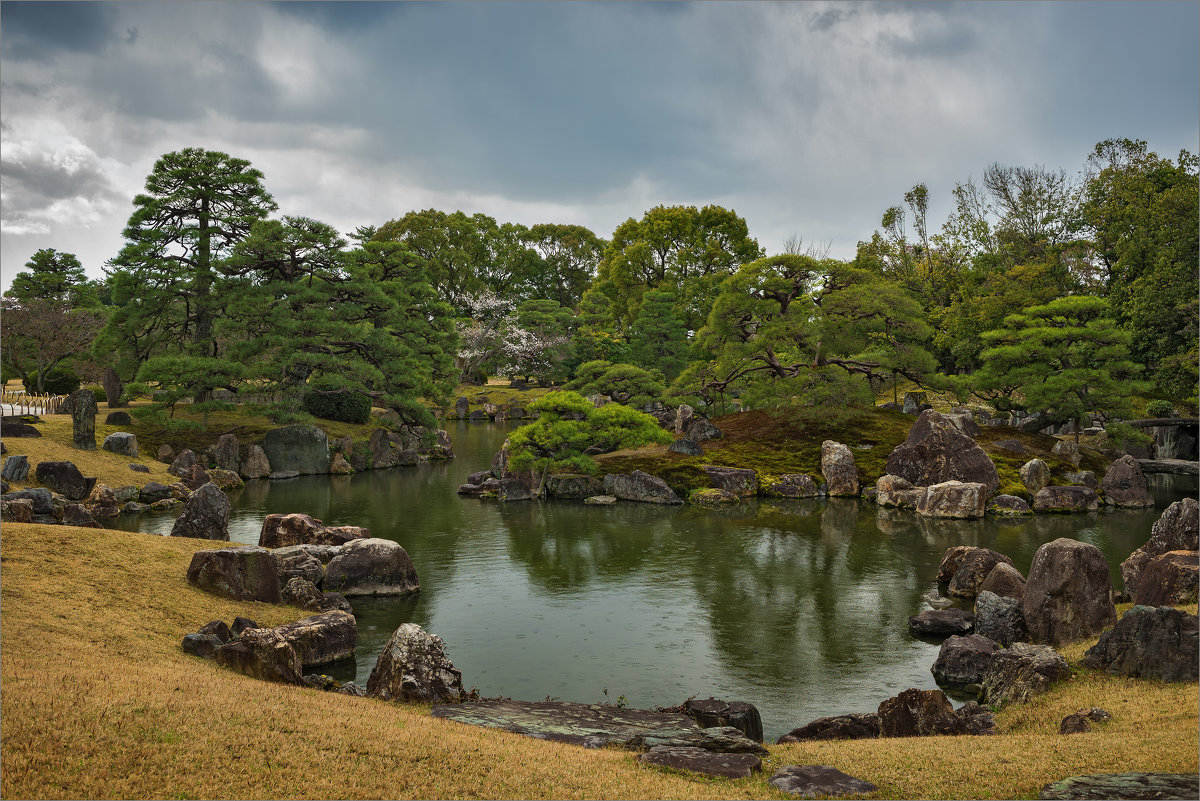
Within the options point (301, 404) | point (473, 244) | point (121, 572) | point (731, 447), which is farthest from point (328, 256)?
point (473, 244)

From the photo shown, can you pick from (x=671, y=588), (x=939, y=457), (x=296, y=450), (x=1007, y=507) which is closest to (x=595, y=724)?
(x=671, y=588)

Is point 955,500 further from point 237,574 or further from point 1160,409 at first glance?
point 237,574

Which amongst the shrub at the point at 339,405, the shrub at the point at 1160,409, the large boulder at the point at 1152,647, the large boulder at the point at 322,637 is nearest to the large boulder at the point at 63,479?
the large boulder at the point at 322,637

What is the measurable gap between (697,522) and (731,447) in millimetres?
8631

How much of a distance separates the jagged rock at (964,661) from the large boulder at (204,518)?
16.4m

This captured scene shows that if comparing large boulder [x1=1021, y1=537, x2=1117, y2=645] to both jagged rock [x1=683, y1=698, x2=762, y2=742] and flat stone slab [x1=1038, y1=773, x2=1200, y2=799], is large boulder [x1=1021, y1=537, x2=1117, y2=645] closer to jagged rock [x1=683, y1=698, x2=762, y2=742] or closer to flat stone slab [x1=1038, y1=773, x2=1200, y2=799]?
jagged rock [x1=683, y1=698, x2=762, y2=742]

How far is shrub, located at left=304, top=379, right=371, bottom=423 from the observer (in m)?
42.8

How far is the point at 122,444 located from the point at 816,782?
30.8 meters

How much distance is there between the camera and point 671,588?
1942 centimetres

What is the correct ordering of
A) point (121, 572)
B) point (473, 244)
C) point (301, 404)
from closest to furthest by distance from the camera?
point (121, 572), point (301, 404), point (473, 244)

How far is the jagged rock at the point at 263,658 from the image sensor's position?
37.7 feet

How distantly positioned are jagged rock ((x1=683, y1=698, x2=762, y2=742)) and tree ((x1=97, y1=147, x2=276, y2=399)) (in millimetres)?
31959

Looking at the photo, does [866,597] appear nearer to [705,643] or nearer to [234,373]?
[705,643]

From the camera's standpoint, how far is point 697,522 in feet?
90.3
